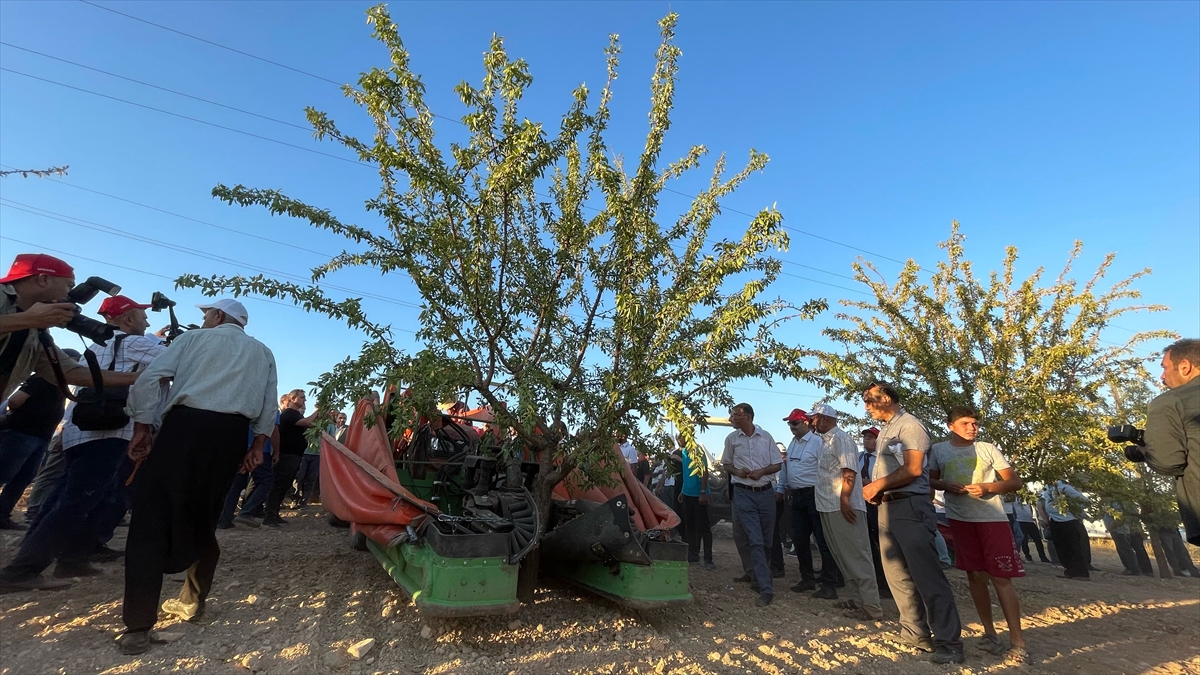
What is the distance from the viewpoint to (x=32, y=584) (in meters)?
3.61

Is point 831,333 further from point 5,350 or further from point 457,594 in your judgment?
point 5,350

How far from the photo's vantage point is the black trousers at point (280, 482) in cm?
704

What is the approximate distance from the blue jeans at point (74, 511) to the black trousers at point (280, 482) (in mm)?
2941

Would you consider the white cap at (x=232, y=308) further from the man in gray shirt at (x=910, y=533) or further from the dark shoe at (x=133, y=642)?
the man in gray shirt at (x=910, y=533)

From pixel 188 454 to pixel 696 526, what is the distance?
19.4ft

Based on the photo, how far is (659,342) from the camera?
156 inches

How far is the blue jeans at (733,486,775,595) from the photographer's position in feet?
17.7

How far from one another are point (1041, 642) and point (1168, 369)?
8.77 ft

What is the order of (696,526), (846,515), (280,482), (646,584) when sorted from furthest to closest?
(696,526) → (280,482) → (846,515) → (646,584)

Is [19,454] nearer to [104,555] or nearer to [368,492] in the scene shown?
[104,555]

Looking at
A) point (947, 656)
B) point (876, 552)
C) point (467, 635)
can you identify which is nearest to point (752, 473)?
point (876, 552)

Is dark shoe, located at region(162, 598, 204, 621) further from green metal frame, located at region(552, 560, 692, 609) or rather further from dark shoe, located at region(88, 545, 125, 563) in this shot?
green metal frame, located at region(552, 560, 692, 609)

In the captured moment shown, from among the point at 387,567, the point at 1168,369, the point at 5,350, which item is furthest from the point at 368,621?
the point at 1168,369

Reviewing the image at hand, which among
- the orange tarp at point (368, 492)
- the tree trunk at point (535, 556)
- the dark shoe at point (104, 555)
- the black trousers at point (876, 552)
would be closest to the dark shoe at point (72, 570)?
the dark shoe at point (104, 555)
